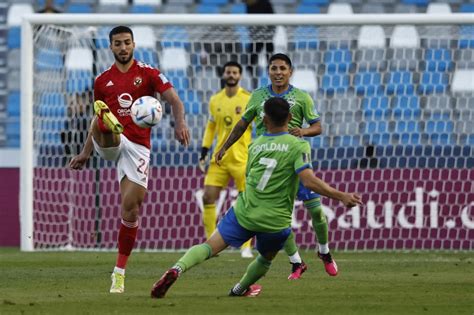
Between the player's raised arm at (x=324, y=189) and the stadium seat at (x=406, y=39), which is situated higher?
the stadium seat at (x=406, y=39)

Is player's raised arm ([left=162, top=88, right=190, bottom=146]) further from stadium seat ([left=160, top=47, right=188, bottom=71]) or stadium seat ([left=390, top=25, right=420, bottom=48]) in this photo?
stadium seat ([left=160, top=47, right=188, bottom=71])

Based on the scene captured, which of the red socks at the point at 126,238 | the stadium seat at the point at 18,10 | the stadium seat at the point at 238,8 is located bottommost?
the red socks at the point at 126,238

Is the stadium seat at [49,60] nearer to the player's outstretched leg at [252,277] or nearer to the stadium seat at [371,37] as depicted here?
the stadium seat at [371,37]

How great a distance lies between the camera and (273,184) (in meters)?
8.16

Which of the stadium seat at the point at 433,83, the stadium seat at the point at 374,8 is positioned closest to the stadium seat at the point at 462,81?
the stadium seat at the point at 433,83

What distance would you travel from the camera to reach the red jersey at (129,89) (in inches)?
365

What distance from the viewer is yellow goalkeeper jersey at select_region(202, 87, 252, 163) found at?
1394 cm

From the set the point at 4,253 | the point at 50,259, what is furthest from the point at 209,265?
the point at 4,253

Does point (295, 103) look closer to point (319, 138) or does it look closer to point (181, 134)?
point (181, 134)

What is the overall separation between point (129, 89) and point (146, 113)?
0.51 metres

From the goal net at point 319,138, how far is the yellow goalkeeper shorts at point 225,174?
183 cm

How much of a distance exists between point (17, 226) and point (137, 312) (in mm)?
9319

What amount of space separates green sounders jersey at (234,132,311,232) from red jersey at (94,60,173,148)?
1.40m

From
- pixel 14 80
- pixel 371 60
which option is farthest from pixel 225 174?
pixel 14 80
